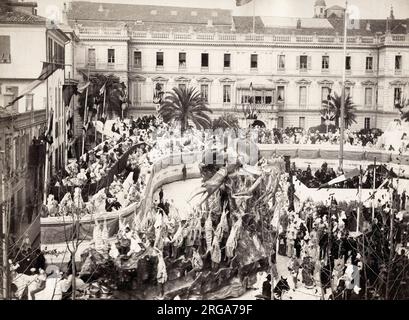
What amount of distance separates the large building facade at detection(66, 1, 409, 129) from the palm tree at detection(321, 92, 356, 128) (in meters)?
0.11

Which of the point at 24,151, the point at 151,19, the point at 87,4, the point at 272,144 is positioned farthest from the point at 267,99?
the point at 24,151

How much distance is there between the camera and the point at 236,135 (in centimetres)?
1309

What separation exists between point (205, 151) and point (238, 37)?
8.35ft

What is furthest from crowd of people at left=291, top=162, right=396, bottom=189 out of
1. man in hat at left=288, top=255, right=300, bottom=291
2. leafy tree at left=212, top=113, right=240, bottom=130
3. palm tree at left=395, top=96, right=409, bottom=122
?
man in hat at left=288, top=255, right=300, bottom=291

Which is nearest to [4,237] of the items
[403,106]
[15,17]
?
[15,17]

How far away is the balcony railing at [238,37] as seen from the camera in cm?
1281

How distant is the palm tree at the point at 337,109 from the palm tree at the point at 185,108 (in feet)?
8.45

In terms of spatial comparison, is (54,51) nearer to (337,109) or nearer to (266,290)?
(266,290)

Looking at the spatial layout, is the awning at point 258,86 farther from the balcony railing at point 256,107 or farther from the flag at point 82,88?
the flag at point 82,88

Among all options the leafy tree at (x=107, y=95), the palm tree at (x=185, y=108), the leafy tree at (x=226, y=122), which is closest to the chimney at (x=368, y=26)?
the leafy tree at (x=226, y=122)

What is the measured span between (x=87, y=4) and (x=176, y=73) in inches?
86.7

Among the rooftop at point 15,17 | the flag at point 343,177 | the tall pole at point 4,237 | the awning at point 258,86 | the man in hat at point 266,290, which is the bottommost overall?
the man in hat at point 266,290

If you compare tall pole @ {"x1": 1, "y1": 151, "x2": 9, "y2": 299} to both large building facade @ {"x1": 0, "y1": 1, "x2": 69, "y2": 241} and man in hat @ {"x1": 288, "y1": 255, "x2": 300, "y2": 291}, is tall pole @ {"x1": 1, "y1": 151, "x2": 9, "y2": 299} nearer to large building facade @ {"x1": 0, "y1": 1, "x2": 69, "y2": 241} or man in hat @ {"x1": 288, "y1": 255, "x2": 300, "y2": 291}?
large building facade @ {"x1": 0, "y1": 1, "x2": 69, "y2": 241}

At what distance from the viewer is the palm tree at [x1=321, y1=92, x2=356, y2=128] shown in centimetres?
1367
